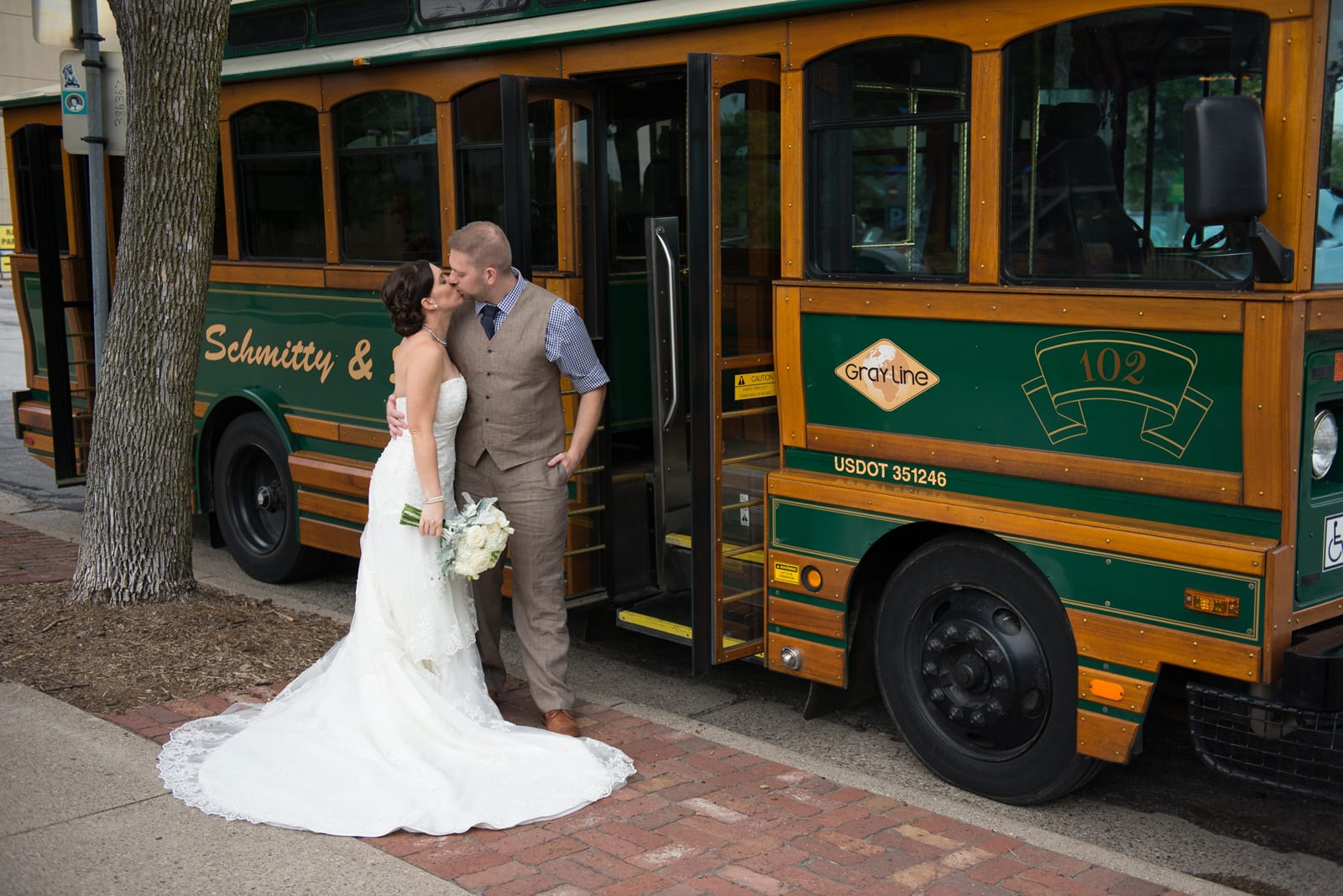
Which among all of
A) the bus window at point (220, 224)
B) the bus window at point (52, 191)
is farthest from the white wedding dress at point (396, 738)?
the bus window at point (52, 191)

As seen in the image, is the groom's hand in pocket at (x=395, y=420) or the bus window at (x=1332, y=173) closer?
the bus window at (x=1332, y=173)

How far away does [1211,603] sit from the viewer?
386 cm

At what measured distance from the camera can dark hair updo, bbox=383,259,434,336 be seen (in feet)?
15.5

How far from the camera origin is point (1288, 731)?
12.5 ft

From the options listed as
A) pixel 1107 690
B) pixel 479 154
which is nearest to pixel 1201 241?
pixel 1107 690

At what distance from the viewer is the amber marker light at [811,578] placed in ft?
16.1

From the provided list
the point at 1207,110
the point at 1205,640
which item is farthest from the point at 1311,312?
the point at 1205,640

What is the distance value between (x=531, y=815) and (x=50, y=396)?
18.8 feet

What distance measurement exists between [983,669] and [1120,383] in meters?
1.06

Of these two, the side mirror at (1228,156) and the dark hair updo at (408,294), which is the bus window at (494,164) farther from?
the side mirror at (1228,156)

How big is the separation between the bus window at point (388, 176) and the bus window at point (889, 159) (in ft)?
7.49

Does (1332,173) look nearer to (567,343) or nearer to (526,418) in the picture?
(567,343)

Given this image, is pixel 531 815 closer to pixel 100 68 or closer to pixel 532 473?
pixel 532 473

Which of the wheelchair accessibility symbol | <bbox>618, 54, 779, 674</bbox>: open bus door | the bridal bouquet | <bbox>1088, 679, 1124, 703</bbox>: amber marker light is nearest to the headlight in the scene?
the wheelchair accessibility symbol
